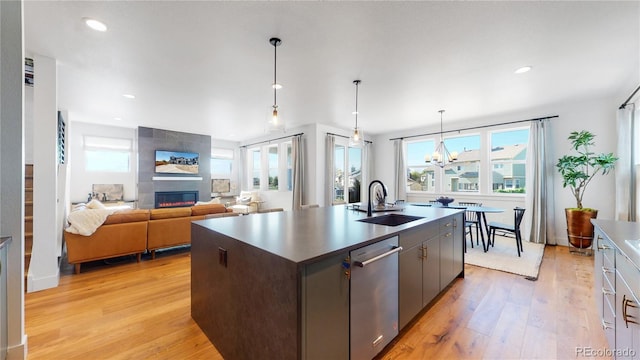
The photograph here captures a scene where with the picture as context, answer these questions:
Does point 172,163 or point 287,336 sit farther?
point 172,163

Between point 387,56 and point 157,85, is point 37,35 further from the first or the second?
point 387,56

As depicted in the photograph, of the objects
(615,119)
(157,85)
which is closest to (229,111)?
(157,85)

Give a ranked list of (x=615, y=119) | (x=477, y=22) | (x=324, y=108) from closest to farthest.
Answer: (x=477, y=22) → (x=615, y=119) → (x=324, y=108)

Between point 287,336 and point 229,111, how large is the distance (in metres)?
4.89

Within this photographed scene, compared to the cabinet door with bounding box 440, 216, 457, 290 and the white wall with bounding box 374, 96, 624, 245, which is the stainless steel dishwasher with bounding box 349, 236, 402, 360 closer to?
the cabinet door with bounding box 440, 216, 457, 290

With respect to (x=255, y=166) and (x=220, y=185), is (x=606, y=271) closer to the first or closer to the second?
(x=255, y=166)

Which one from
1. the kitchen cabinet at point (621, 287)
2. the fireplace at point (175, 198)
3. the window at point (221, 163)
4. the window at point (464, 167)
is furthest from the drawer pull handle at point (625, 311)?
the window at point (221, 163)

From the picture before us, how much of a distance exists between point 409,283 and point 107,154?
26.5 feet

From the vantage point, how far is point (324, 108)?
16.0ft

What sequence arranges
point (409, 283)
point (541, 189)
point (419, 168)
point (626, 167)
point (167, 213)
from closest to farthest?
point (409, 283)
point (626, 167)
point (167, 213)
point (541, 189)
point (419, 168)

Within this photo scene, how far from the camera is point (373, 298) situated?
155 cm

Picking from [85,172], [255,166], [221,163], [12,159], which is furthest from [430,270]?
[85,172]

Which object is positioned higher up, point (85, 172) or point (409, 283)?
point (85, 172)

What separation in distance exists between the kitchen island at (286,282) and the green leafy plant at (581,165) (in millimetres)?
3737
